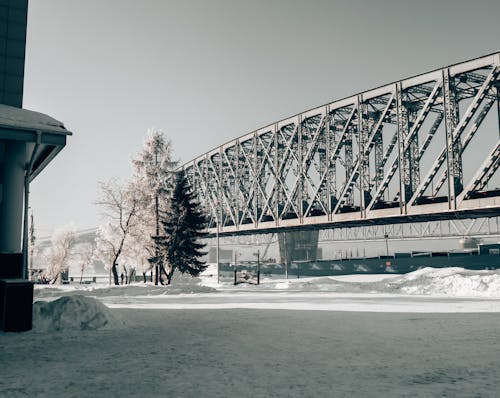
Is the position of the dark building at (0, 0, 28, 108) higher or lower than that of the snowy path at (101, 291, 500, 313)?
higher

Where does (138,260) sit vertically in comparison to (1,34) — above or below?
below

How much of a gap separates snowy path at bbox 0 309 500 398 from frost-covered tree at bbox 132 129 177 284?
93.1 feet

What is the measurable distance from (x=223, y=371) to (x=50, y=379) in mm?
2237

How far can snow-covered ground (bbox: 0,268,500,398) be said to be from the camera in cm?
561

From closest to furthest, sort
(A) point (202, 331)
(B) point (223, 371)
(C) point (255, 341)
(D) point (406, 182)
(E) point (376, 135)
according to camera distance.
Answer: (B) point (223, 371), (C) point (255, 341), (A) point (202, 331), (D) point (406, 182), (E) point (376, 135)

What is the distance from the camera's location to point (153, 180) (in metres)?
40.3

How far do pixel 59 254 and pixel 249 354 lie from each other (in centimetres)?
6033

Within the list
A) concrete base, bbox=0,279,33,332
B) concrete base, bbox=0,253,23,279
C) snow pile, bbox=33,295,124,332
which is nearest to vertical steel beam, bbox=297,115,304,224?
snow pile, bbox=33,295,124,332

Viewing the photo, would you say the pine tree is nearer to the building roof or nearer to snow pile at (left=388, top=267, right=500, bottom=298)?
snow pile at (left=388, top=267, right=500, bottom=298)

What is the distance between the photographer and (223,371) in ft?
21.4

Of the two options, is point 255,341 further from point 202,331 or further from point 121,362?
point 121,362

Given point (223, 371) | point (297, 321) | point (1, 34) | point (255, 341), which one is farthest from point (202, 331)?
point (1, 34)

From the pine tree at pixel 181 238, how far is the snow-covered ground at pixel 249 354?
2246 cm

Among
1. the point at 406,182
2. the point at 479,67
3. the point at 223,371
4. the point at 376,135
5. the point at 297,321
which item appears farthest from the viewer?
the point at 376,135
